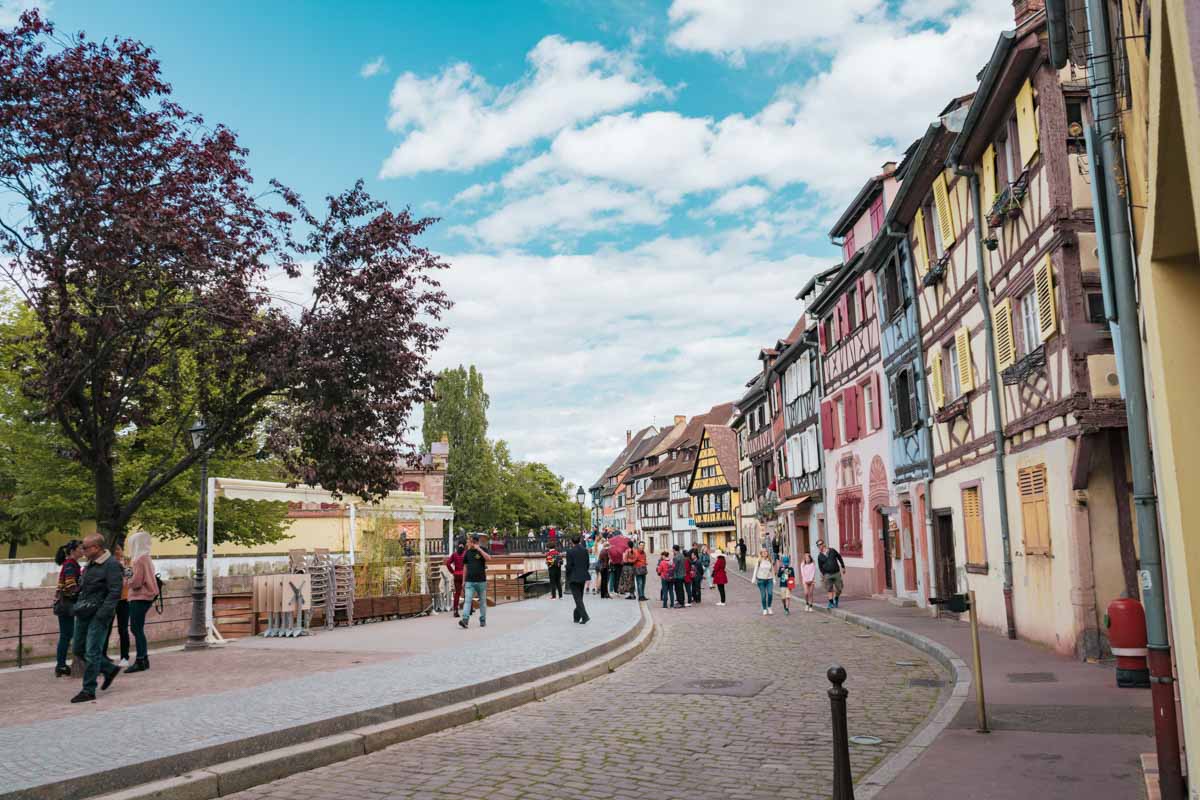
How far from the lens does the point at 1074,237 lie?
12523 millimetres

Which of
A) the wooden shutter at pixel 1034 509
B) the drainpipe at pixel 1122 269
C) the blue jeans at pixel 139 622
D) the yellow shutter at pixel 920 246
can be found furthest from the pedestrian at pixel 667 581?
the drainpipe at pixel 1122 269

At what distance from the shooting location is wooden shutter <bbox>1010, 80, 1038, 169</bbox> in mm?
13359

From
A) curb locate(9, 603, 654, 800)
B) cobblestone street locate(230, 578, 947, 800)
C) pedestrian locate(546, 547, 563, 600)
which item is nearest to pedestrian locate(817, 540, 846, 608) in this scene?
pedestrian locate(546, 547, 563, 600)

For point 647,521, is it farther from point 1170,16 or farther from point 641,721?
point 1170,16

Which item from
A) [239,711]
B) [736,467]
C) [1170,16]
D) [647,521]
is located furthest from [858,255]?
[647,521]

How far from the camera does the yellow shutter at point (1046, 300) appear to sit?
509 inches

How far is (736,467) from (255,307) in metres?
54.3

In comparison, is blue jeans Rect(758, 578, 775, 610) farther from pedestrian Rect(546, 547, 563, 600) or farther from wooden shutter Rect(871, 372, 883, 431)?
pedestrian Rect(546, 547, 563, 600)

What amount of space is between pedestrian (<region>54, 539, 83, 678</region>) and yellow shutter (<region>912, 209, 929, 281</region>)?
15703 millimetres

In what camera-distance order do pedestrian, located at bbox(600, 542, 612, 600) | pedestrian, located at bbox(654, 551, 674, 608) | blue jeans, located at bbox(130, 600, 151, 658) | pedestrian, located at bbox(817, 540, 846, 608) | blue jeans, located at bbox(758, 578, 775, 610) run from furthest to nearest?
pedestrian, located at bbox(600, 542, 612, 600)
pedestrian, located at bbox(654, 551, 674, 608)
pedestrian, located at bbox(817, 540, 846, 608)
blue jeans, located at bbox(758, 578, 775, 610)
blue jeans, located at bbox(130, 600, 151, 658)

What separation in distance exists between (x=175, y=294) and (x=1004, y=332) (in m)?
12.1

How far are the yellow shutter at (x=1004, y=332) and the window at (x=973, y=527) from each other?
8.80 feet

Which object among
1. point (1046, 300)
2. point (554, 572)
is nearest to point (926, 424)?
point (1046, 300)

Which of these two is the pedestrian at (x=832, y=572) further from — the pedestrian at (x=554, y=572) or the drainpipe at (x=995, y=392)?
the pedestrian at (x=554, y=572)
